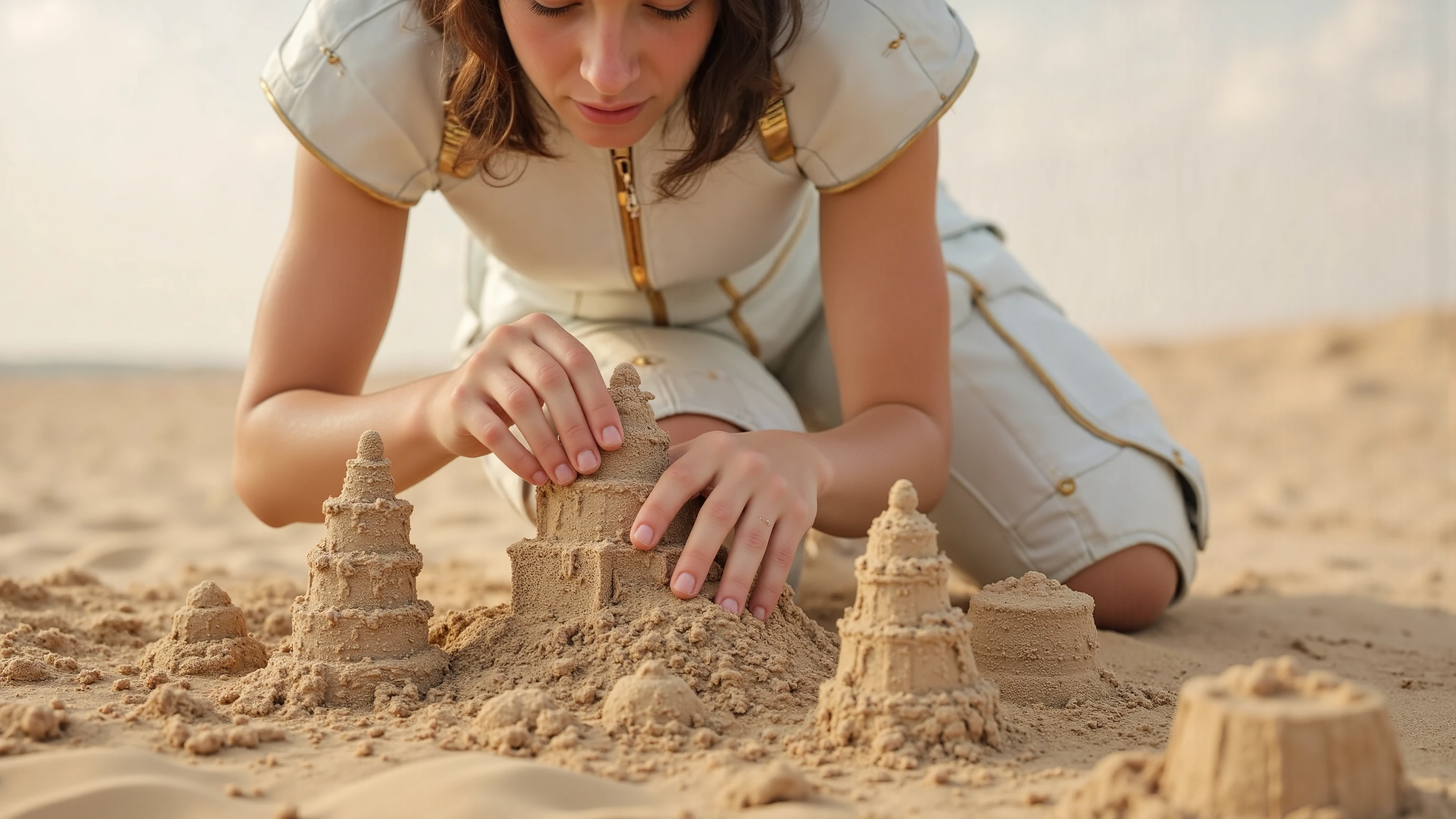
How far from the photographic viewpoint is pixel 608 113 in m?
2.48

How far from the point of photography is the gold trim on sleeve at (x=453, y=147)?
2.77m

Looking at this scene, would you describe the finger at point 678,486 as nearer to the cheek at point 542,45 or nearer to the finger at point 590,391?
the finger at point 590,391

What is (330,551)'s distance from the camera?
88.1 inches

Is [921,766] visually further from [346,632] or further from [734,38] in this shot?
[734,38]

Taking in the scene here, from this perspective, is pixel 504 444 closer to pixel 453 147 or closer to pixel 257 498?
pixel 453 147

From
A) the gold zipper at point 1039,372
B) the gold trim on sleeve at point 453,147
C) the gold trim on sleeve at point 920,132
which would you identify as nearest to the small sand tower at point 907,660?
the gold trim on sleeve at point 920,132

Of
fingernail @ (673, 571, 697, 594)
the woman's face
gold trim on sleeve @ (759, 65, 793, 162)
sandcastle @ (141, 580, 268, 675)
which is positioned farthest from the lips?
sandcastle @ (141, 580, 268, 675)

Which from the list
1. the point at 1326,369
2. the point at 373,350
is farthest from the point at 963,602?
the point at 1326,369

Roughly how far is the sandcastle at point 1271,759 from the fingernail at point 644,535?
2.90 feet

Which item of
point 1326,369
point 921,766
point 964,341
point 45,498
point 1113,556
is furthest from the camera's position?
point 1326,369

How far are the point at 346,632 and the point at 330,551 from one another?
148 mm

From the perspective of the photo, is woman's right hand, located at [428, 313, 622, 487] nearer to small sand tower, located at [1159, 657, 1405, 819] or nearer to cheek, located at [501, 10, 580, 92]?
cheek, located at [501, 10, 580, 92]

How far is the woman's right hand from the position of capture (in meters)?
2.25

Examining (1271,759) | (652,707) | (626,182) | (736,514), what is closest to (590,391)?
(736,514)
